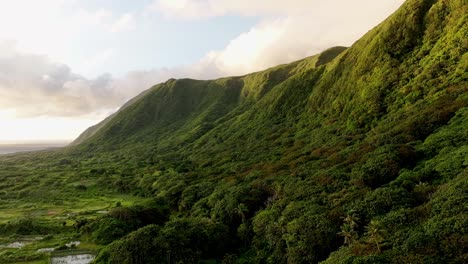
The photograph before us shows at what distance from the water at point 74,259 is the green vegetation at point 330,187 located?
176 inches

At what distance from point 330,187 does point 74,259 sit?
5337 centimetres

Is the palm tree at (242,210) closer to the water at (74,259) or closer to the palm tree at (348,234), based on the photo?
the palm tree at (348,234)

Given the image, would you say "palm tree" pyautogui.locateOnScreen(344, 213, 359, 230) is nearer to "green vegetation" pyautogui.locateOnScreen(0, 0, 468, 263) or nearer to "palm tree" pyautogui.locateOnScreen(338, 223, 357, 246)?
"palm tree" pyautogui.locateOnScreen(338, 223, 357, 246)

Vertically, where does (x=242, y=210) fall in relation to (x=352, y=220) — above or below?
below

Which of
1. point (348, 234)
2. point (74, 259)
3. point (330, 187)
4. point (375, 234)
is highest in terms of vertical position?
point (330, 187)

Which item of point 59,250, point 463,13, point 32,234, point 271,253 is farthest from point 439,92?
point 32,234

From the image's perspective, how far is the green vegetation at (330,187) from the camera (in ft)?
173

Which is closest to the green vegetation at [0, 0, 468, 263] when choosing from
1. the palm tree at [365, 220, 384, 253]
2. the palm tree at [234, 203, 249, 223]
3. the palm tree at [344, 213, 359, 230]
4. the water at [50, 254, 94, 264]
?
the palm tree at [365, 220, 384, 253]

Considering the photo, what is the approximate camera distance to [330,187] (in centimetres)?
7438

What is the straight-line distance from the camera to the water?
70.7 metres

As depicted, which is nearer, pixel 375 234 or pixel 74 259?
pixel 375 234

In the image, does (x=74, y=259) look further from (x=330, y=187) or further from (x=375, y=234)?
(x=375, y=234)

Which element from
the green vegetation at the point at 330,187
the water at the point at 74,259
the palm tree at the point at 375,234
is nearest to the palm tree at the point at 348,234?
the green vegetation at the point at 330,187

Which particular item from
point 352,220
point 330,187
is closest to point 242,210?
point 330,187
